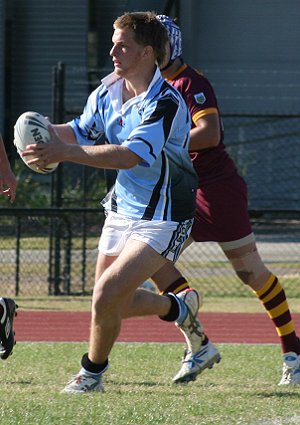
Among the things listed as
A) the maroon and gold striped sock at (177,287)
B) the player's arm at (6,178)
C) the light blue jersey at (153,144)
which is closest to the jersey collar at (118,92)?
the light blue jersey at (153,144)

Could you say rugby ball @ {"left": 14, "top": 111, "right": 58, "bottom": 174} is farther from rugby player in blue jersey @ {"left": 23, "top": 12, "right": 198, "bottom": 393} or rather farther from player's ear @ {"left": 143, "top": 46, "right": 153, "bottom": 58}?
player's ear @ {"left": 143, "top": 46, "right": 153, "bottom": 58}

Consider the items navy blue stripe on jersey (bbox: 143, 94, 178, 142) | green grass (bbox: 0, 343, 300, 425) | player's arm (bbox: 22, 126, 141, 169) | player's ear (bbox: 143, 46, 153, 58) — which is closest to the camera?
green grass (bbox: 0, 343, 300, 425)

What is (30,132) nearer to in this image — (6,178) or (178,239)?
(6,178)

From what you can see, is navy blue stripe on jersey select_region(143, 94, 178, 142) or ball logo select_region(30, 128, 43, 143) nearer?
ball logo select_region(30, 128, 43, 143)

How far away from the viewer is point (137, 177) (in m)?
6.52

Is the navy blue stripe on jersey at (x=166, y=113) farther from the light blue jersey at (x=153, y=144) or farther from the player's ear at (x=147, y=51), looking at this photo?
the player's ear at (x=147, y=51)

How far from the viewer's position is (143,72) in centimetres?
647

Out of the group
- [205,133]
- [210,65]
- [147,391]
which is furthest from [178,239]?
[210,65]

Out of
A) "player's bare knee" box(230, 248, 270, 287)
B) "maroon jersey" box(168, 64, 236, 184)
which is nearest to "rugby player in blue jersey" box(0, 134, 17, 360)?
"maroon jersey" box(168, 64, 236, 184)

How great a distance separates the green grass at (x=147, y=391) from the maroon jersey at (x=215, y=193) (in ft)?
3.09

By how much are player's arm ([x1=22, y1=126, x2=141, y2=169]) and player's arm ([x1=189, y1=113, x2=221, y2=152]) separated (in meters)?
1.20

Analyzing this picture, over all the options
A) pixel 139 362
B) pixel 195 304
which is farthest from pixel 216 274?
pixel 195 304

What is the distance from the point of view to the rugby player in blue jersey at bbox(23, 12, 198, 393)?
20.9 feet

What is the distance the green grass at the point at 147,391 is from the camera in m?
5.78
